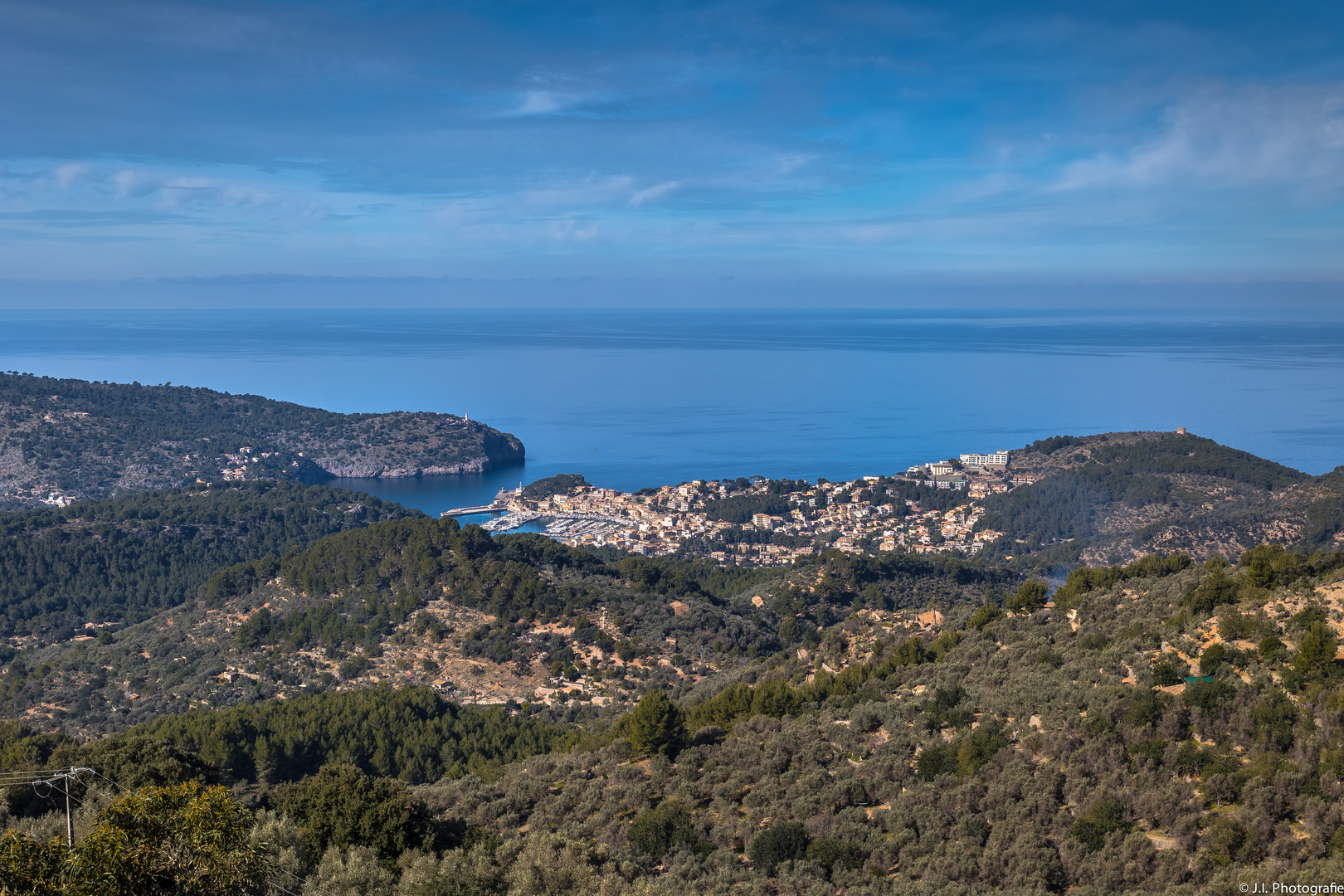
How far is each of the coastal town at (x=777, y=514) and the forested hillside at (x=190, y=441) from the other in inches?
972

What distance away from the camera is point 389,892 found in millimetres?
11602

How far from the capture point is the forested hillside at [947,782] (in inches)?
457

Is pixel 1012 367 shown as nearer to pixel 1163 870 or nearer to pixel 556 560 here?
pixel 556 560

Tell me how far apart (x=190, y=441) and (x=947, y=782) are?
4131 inches

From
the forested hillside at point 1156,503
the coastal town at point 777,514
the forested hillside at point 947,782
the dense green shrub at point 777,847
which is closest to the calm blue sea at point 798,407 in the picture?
the coastal town at point 777,514

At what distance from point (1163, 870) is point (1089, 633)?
27.0 ft

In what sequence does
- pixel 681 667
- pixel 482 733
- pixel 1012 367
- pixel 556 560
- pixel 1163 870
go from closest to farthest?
1. pixel 1163 870
2. pixel 482 733
3. pixel 681 667
4. pixel 556 560
5. pixel 1012 367

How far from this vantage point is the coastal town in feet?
223

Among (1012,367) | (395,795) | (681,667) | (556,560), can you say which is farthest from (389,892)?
(1012,367)

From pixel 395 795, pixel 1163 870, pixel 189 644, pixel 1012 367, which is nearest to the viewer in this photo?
pixel 1163 870

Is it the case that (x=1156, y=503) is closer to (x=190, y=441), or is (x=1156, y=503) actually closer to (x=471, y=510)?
(x=471, y=510)

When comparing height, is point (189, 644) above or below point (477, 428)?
below

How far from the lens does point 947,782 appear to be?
46.8 ft

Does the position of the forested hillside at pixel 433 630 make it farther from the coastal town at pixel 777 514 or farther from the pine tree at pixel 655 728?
the coastal town at pixel 777 514
